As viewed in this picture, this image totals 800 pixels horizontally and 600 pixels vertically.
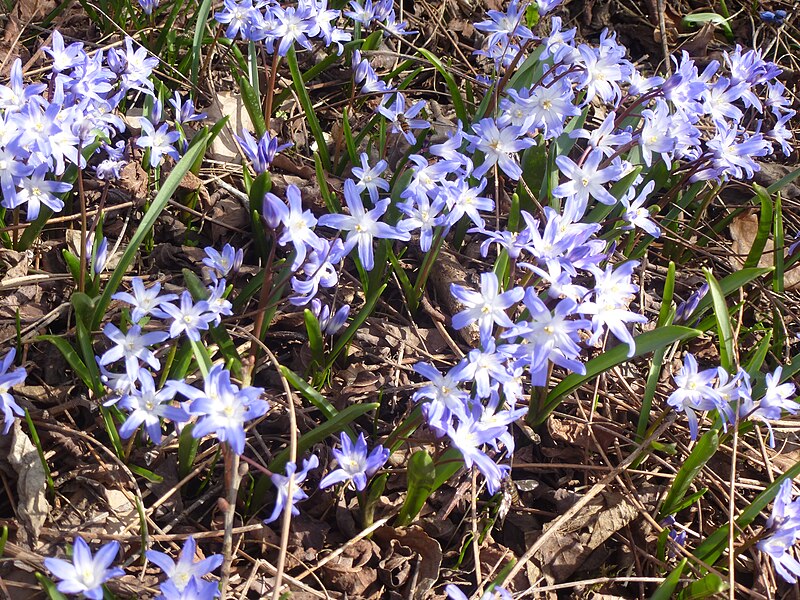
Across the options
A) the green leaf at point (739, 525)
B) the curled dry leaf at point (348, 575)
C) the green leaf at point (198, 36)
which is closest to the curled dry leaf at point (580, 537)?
A: the green leaf at point (739, 525)

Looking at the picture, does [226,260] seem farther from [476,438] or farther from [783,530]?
[783,530]

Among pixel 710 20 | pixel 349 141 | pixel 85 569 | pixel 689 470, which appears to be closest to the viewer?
pixel 85 569

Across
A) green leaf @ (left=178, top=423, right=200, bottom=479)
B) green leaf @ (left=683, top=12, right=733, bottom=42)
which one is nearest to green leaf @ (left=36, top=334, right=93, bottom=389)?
green leaf @ (left=178, top=423, right=200, bottom=479)

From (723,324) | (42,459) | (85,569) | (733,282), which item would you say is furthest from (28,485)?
(733,282)

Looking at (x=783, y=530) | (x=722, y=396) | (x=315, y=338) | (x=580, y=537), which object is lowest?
(x=580, y=537)

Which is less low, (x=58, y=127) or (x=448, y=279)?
(x=58, y=127)

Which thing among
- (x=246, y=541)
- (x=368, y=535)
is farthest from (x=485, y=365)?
(x=246, y=541)
